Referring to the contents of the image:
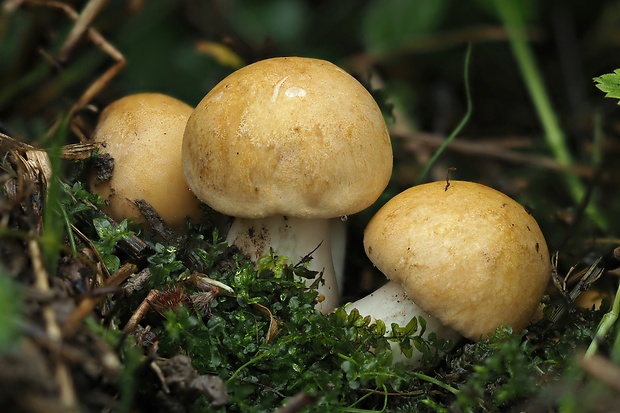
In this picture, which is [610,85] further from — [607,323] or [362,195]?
[362,195]

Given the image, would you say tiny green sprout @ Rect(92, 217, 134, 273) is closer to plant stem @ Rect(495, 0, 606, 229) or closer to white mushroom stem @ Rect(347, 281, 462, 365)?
white mushroom stem @ Rect(347, 281, 462, 365)

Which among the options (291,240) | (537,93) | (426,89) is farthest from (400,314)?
(426,89)

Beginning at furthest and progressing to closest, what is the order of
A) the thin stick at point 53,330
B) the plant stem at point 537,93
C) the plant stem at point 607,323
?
the plant stem at point 537,93
the plant stem at point 607,323
the thin stick at point 53,330

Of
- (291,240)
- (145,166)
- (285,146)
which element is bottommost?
(291,240)

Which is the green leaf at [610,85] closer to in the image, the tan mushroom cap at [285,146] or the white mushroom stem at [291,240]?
the tan mushroom cap at [285,146]

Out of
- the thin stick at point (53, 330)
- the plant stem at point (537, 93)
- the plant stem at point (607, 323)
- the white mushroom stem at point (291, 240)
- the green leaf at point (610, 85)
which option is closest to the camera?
the thin stick at point (53, 330)

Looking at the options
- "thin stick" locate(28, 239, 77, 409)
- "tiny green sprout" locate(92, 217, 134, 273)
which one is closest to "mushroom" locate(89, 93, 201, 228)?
"tiny green sprout" locate(92, 217, 134, 273)

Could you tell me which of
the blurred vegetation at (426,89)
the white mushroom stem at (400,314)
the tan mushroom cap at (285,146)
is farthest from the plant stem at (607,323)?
the tan mushroom cap at (285,146)
